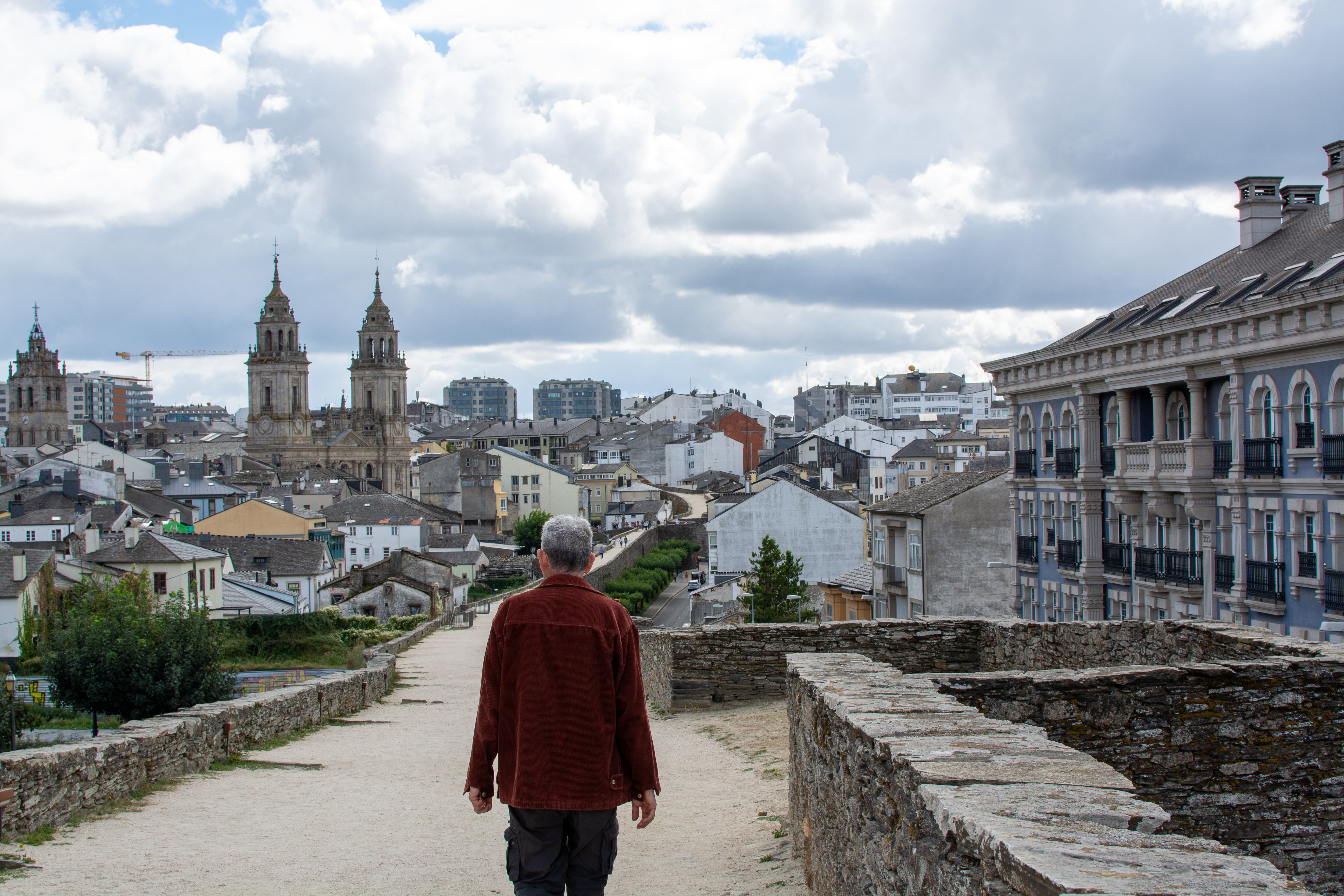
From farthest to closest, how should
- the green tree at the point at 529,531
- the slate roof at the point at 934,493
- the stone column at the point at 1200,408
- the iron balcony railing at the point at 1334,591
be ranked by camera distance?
the green tree at the point at 529,531 < the slate roof at the point at 934,493 < the stone column at the point at 1200,408 < the iron balcony railing at the point at 1334,591

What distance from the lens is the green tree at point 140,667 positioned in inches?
948

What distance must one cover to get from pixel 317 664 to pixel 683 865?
38.0m

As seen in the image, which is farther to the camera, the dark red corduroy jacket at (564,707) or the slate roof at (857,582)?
the slate roof at (857,582)

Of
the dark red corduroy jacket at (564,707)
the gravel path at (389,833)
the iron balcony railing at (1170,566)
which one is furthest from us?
the iron balcony railing at (1170,566)

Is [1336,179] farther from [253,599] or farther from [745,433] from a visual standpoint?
[745,433]

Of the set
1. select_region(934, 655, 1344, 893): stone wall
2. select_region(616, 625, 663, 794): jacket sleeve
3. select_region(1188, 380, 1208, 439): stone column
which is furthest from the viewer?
select_region(1188, 380, 1208, 439): stone column

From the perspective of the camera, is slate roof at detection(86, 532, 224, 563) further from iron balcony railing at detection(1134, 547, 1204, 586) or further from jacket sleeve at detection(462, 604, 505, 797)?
jacket sleeve at detection(462, 604, 505, 797)

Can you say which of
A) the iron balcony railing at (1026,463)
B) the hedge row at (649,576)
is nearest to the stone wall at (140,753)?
the iron balcony railing at (1026,463)

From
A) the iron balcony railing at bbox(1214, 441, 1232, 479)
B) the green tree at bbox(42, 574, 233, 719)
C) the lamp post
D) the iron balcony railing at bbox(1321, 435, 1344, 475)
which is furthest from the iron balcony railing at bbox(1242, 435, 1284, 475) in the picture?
the green tree at bbox(42, 574, 233, 719)

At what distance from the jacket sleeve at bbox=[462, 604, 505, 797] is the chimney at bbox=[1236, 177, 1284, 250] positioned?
81.7 feet

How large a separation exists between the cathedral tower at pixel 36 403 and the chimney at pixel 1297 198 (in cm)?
16996

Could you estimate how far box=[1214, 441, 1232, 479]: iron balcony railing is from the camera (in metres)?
21.2

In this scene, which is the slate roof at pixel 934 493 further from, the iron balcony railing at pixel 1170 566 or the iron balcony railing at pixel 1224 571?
the iron balcony railing at pixel 1224 571

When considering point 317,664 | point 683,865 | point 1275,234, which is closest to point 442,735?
point 683,865
